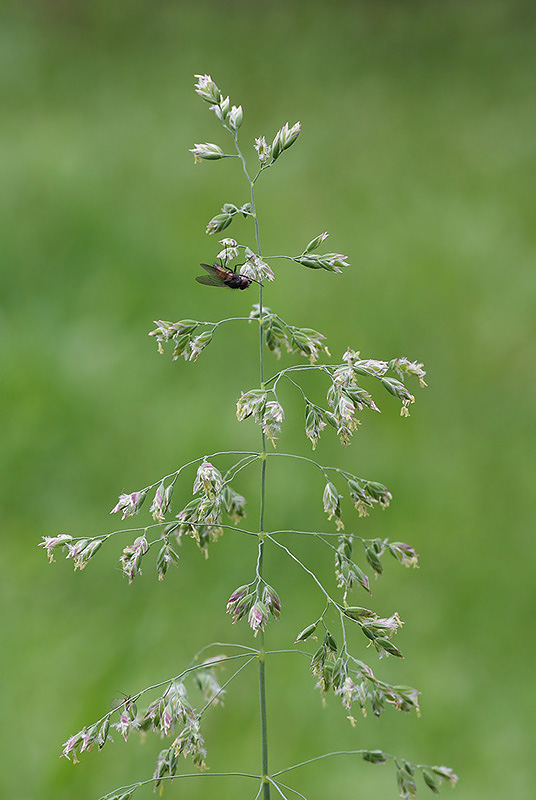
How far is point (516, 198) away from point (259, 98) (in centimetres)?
101

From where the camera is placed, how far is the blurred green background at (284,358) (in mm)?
1511

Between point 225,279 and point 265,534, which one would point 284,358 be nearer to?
point 225,279

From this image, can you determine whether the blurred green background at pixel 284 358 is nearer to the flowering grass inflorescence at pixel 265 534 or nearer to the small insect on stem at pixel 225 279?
the flowering grass inflorescence at pixel 265 534

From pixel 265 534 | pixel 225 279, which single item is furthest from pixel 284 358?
pixel 265 534

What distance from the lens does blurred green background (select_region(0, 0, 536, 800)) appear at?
4.96ft

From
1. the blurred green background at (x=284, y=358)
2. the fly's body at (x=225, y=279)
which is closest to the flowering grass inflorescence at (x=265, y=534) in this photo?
the fly's body at (x=225, y=279)

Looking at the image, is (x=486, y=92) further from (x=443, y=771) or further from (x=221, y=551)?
(x=443, y=771)

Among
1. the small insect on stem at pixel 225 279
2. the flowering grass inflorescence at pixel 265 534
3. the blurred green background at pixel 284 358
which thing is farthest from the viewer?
the blurred green background at pixel 284 358

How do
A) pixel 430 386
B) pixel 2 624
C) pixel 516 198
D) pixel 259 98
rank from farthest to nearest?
pixel 259 98, pixel 516 198, pixel 430 386, pixel 2 624

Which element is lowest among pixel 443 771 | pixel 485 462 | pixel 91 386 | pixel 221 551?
pixel 443 771

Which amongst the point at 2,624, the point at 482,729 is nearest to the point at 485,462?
the point at 482,729

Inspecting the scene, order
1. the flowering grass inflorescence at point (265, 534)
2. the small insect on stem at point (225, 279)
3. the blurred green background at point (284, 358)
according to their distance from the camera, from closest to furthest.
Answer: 1. the flowering grass inflorescence at point (265, 534)
2. the small insect on stem at point (225, 279)
3. the blurred green background at point (284, 358)

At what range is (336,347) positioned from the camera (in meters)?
2.06

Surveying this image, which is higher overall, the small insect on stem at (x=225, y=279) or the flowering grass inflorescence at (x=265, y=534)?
the small insect on stem at (x=225, y=279)
